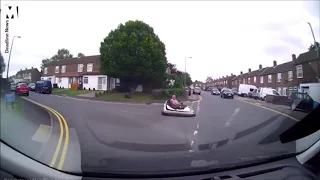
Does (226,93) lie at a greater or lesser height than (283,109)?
greater

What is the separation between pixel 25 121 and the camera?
238cm

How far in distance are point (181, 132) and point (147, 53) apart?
1.10 m

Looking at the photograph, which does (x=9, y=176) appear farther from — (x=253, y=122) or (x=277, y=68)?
(x=277, y=68)

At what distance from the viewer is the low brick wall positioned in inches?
150

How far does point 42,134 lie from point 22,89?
2.10 ft

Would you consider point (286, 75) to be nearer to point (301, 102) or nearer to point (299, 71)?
point (299, 71)

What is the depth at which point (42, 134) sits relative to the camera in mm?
2531

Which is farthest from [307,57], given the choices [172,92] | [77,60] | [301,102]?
[77,60]

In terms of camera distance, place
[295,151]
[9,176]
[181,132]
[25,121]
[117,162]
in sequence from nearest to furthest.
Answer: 1. [9,176]
2. [25,121]
3. [117,162]
4. [181,132]
5. [295,151]

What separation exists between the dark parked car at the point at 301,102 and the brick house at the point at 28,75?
363 cm

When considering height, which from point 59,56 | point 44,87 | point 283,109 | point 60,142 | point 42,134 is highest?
point 59,56

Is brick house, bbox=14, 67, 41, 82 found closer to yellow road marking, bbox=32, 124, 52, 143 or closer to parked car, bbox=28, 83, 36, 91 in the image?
parked car, bbox=28, 83, 36, 91

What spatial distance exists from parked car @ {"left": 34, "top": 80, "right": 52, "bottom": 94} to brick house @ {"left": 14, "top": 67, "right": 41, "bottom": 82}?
0.09 m

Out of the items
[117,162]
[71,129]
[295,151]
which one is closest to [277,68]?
[295,151]
